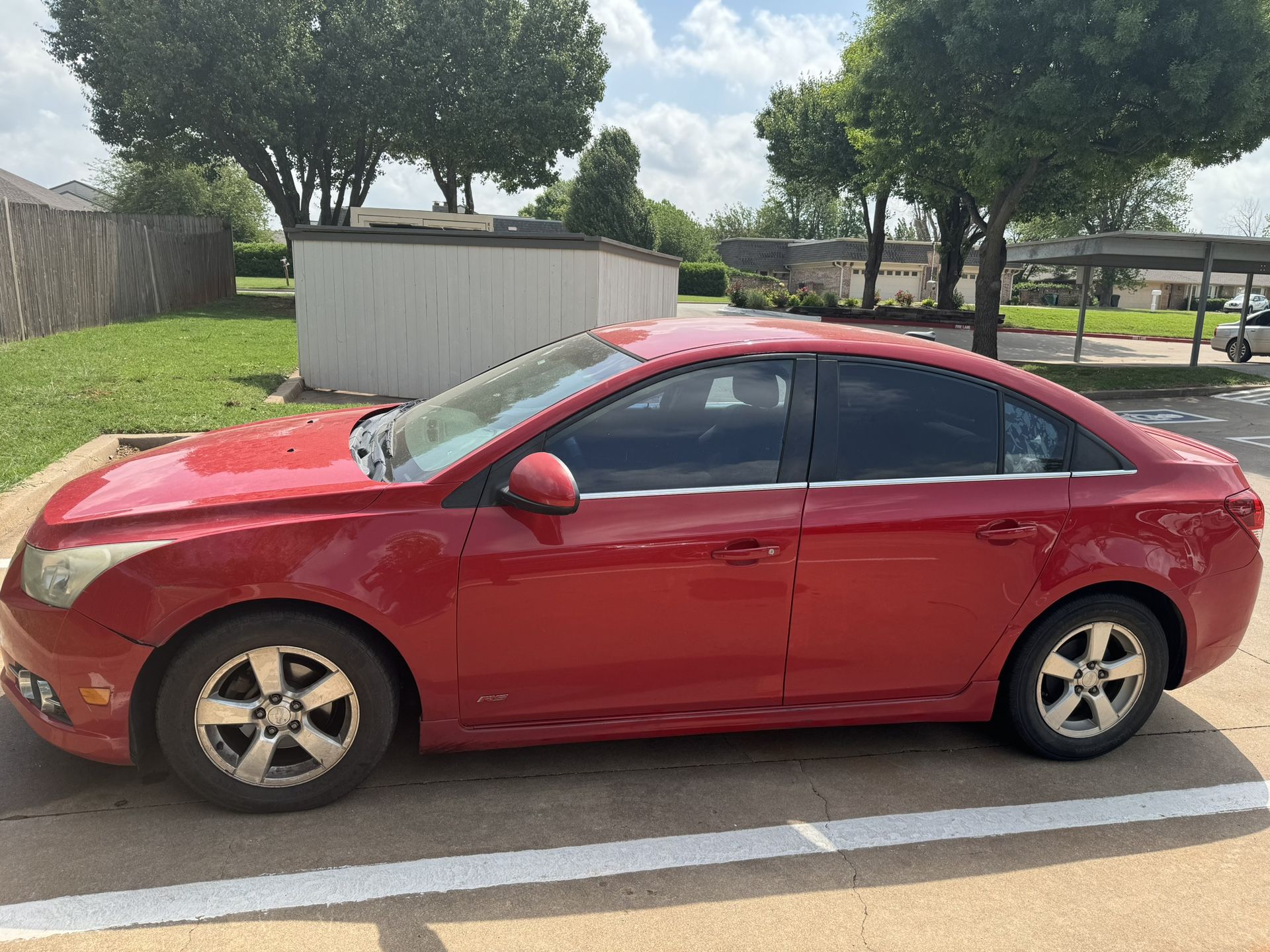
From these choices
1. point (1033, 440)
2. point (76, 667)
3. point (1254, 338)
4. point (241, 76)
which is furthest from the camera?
point (241, 76)

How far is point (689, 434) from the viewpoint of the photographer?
321cm

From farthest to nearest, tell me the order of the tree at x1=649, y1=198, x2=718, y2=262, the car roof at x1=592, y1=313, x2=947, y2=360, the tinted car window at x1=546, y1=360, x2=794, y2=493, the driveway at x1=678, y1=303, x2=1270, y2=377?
1. the tree at x1=649, y1=198, x2=718, y2=262
2. the driveway at x1=678, y1=303, x2=1270, y2=377
3. the car roof at x1=592, y1=313, x2=947, y2=360
4. the tinted car window at x1=546, y1=360, x2=794, y2=493

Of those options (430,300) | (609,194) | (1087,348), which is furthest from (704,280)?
(430,300)

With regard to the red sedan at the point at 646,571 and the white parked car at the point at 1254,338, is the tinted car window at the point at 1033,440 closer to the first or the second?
the red sedan at the point at 646,571

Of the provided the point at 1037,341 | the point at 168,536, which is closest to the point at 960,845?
the point at 168,536

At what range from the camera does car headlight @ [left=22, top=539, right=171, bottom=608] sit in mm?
2816

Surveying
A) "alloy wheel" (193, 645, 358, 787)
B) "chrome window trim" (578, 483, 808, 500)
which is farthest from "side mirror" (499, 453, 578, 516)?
"alloy wheel" (193, 645, 358, 787)

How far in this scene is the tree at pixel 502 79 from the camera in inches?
1070

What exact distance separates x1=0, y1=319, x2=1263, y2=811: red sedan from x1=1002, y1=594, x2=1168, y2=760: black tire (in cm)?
1

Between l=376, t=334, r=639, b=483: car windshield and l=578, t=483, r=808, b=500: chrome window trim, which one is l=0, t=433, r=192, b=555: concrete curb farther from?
Answer: l=578, t=483, r=808, b=500: chrome window trim

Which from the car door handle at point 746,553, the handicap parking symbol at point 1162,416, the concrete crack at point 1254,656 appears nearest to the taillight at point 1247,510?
the concrete crack at point 1254,656

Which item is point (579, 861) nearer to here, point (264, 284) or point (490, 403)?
point (490, 403)

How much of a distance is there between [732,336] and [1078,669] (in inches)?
72.9

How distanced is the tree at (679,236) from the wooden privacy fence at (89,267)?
45.3 m
